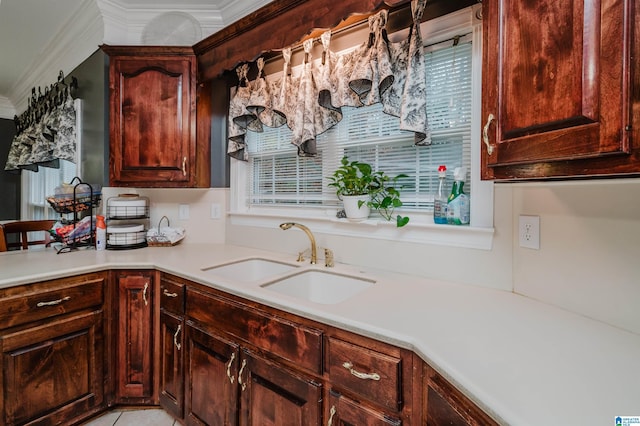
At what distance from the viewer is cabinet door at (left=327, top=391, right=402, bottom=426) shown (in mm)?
901

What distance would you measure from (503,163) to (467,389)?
0.60 meters

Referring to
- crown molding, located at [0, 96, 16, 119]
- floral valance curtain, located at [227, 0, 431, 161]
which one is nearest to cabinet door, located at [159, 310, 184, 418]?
floral valance curtain, located at [227, 0, 431, 161]

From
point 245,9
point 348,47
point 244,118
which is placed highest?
point 245,9

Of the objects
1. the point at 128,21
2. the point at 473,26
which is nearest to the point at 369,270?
the point at 473,26

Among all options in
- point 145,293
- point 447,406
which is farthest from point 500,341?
point 145,293

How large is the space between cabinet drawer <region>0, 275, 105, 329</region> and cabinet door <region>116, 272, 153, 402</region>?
124mm

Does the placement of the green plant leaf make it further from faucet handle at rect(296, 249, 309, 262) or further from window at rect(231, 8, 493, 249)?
faucet handle at rect(296, 249, 309, 262)

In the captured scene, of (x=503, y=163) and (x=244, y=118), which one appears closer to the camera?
(x=503, y=163)

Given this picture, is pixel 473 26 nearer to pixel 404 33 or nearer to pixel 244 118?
pixel 404 33

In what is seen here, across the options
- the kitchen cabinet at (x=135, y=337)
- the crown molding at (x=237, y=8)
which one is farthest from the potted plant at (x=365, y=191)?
the crown molding at (x=237, y=8)

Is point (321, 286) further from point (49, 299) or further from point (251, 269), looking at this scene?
point (49, 299)

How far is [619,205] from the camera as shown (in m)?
0.91

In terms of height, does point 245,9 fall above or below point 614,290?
above

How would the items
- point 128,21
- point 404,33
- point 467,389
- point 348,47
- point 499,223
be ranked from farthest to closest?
point 128,21
point 348,47
point 404,33
point 499,223
point 467,389
